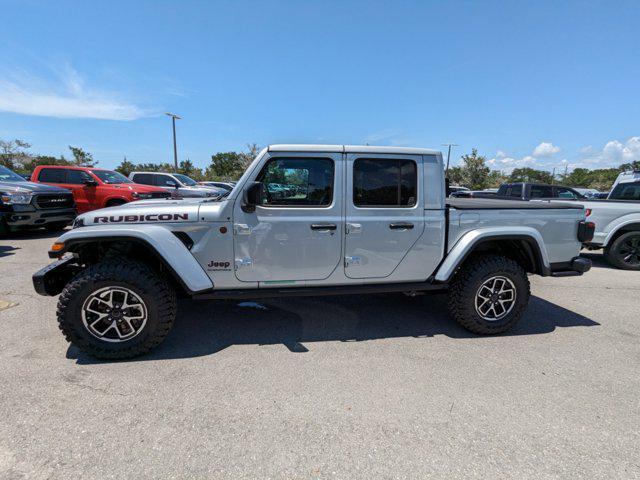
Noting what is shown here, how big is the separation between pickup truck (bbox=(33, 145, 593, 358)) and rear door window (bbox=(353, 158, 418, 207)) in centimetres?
1

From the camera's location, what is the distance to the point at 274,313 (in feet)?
13.2

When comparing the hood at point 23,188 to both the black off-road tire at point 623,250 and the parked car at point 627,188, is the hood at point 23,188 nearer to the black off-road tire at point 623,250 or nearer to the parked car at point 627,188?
the black off-road tire at point 623,250

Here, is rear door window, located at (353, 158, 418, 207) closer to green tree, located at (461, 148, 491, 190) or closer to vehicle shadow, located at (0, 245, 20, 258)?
vehicle shadow, located at (0, 245, 20, 258)

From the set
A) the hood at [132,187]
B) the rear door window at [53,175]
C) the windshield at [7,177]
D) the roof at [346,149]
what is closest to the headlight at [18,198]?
the windshield at [7,177]

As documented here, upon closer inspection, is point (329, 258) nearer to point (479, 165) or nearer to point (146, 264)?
point (146, 264)

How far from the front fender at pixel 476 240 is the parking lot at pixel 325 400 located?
2.40 ft

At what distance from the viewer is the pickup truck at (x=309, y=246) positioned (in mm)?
2936

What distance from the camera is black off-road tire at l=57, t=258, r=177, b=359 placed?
2.86m

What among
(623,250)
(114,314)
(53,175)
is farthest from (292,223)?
(53,175)

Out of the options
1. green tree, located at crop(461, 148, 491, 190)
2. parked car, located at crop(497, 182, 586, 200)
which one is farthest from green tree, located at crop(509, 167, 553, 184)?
parked car, located at crop(497, 182, 586, 200)

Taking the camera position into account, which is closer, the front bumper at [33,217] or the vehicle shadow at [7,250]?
the vehicle shadow at [7,250]

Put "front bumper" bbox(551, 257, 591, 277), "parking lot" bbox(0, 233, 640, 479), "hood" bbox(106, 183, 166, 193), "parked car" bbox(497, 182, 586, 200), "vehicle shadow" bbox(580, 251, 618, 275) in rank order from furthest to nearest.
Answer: "parked car" bbox(497, 182, 586, 200) < "hood" bbox(106, 183, 166, 193) < "vehicle shadow" bbox(580, 251, 618, 275) < "front bumper" bbox(551, 257, 591, 277) < "parking lot" bbox(0, 233, 640, 479)

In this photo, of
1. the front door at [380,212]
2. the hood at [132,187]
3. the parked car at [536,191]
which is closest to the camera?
the front door at [380,212]

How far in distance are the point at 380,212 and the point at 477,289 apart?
1283 millimetres
